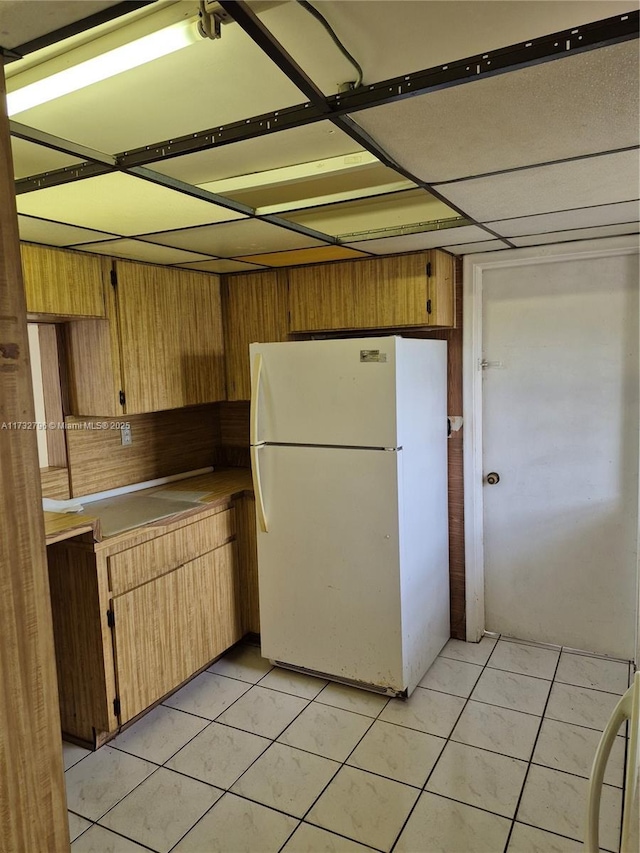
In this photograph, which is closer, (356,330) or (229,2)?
(229,2)

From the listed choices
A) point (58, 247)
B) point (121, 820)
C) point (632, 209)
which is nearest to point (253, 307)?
Answer: point (58, 247)

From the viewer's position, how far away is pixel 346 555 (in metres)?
2.75

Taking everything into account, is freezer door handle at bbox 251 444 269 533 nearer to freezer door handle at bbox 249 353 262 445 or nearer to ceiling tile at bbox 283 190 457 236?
freezer door handle at bbox 249 353 262 445

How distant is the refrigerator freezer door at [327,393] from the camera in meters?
2.59

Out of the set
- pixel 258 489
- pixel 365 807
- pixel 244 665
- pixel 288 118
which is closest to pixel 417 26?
pixel 288 118

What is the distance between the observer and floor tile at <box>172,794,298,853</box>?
6.31 feet

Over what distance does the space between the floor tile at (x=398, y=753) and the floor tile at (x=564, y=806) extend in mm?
369

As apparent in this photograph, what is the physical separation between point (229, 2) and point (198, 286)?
2.50 meters

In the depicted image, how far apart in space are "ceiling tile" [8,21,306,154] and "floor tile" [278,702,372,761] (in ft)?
7.48

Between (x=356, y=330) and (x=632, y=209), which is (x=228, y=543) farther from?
(x=632, y=209)

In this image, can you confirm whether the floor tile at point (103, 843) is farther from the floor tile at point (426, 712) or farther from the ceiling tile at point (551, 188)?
the ceiling tile at point (551, 188)

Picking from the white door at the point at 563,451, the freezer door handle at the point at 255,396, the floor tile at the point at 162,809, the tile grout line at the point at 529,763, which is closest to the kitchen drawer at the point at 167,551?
the freezer door handle at the point at 255,396

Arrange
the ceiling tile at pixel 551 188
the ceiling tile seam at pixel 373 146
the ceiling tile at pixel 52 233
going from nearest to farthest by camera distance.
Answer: the ceiling tile seam at pixel 373 146
the ceiling tile at pixel 551 188
the ceiling tile at pixel 52 233

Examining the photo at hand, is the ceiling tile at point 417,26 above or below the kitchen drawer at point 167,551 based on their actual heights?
above
